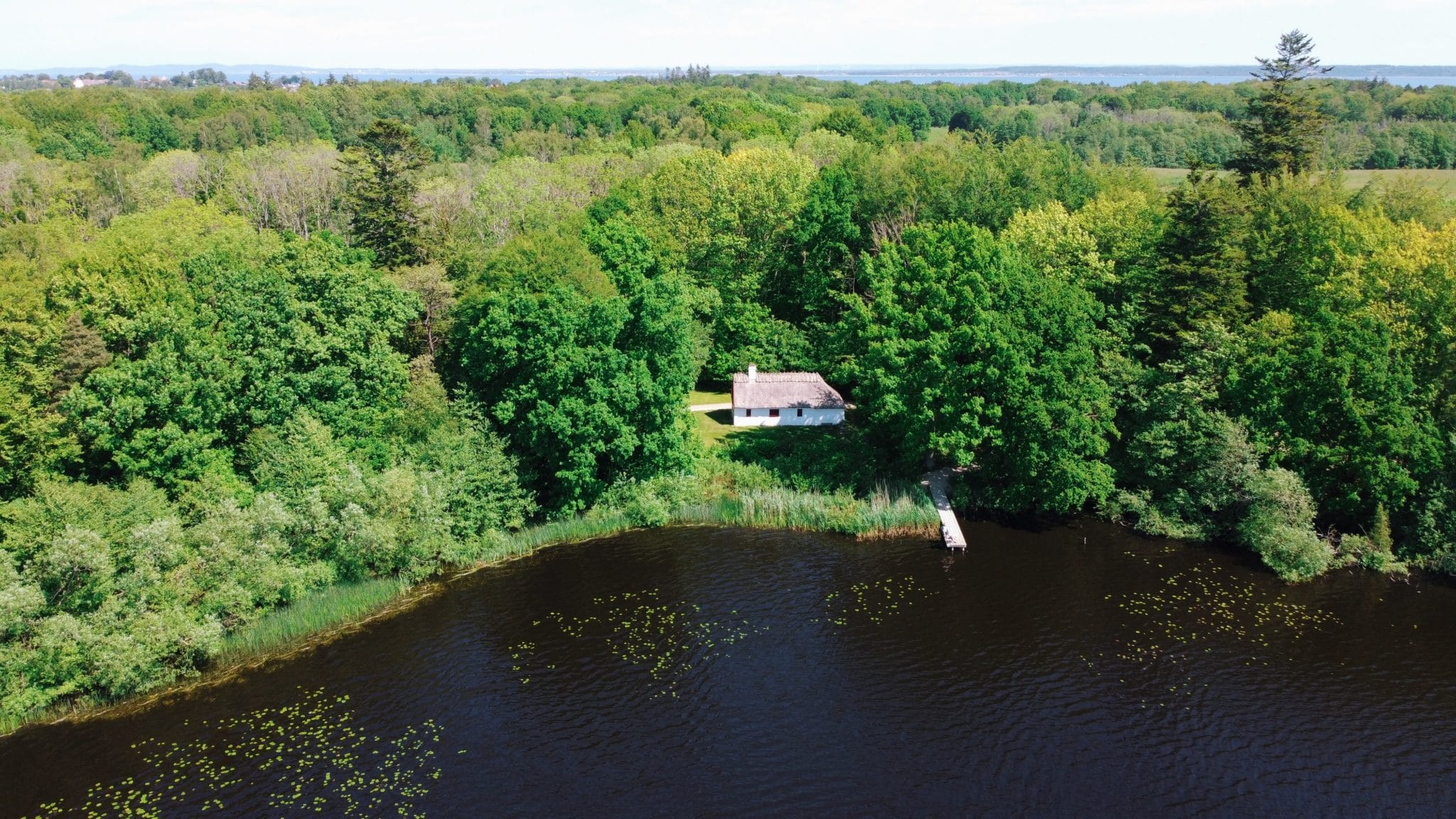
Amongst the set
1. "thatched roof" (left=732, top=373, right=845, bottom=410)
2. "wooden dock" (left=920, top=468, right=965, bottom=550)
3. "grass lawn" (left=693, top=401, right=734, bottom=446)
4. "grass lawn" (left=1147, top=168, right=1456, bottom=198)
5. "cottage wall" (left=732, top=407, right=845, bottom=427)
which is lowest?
"wooden dock" (left=920, top=468, right=965, bottom=550)

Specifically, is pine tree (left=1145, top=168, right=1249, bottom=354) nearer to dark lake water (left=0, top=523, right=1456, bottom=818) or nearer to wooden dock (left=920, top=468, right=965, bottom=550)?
dark lake water (left=0, top=523, right=1456, bottom=818)

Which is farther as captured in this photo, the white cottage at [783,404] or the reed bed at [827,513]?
the white cottage at [783,404]

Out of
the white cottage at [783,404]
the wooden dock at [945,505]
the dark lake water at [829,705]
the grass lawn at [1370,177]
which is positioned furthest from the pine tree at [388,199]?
the grass lawn at [1370,177]

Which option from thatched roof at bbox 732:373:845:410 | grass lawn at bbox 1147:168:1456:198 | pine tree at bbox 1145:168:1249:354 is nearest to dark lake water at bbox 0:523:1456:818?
pine tree at bbox 1145:168:1249:354

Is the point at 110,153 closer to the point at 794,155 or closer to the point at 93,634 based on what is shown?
the point at 794,155

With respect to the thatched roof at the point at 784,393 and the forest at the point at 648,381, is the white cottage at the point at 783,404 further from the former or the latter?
the forest at the point at 648,381

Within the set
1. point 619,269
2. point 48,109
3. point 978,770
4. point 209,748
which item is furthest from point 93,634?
point 48,109
